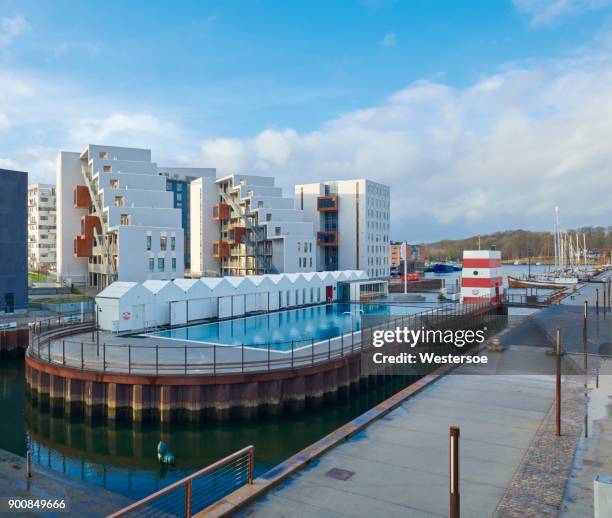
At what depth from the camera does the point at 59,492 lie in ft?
38.3

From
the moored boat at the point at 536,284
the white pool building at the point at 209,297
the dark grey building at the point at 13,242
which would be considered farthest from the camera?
the moored boat at the point at 536,284

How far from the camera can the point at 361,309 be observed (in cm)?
5131

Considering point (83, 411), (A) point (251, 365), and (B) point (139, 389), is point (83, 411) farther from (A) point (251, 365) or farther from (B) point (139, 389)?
(A) point (251, 365)

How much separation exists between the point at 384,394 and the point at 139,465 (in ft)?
43.9

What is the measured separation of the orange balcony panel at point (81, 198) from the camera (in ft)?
211

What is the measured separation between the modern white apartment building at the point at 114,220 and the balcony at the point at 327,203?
3007cm

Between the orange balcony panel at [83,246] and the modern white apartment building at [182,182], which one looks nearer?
the orange balcony panel at [83,246]

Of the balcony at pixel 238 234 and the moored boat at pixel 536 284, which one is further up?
the balcony at pixel 238 234

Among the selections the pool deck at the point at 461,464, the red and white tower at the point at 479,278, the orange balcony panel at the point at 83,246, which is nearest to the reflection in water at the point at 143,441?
the pool deck at the point at 461,464

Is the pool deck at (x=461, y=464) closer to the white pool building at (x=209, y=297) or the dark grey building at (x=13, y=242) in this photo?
the white pool building at (x=209, y=297)

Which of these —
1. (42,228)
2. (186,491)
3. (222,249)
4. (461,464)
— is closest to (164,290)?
(461,464)

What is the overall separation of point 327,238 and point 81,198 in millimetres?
40027

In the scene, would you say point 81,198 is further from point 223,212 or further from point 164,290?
point 164,290

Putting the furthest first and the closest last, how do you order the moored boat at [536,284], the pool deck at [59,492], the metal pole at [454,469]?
the moored boat at [536,284] < the pool deck at [59,492] < the metal pole at [454,469]
